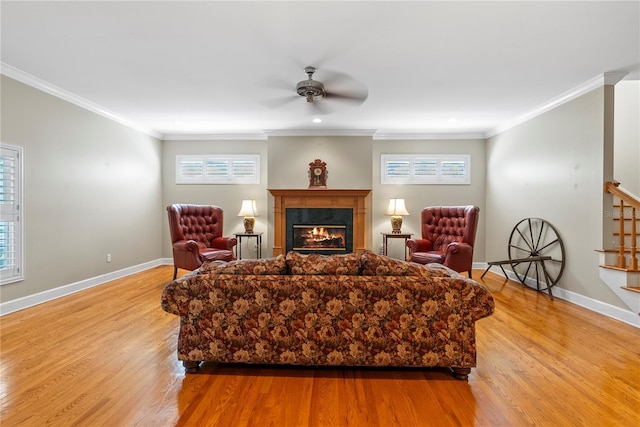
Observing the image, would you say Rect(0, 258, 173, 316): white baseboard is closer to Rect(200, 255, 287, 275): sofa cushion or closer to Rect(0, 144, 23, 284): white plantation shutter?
Rect(0, 144, 23, 284): white plantation shutter

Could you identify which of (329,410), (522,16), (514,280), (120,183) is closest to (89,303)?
(120,183)

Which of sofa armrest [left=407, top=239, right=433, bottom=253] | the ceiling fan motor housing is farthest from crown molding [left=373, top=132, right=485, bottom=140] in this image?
the ceiling fan motor housing

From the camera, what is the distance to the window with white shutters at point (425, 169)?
6.29 m

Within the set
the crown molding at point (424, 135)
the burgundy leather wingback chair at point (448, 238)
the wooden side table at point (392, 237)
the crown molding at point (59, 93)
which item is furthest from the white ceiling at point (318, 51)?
the wooden side table at point (392, 237)

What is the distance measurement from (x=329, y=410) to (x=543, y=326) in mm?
2545

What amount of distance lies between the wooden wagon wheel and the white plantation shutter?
6170 millimetres

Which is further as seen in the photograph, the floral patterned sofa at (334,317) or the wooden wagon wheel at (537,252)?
the wooden wagon wheel at (537,252)

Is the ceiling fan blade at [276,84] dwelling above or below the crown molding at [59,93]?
above

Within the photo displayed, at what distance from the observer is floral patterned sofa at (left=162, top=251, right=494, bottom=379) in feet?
6.97

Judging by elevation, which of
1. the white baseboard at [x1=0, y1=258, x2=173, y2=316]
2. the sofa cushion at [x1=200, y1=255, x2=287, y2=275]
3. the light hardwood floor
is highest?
the sofa cushion at [x1=200, y1=255, x2=287, y2=275]

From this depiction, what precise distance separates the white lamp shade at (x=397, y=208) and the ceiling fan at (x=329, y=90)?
7.51 feet

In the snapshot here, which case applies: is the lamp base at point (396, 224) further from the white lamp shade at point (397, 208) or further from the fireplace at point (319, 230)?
the fireplace at point (319, 230)

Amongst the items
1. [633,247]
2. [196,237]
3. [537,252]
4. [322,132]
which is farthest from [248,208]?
[633,247]

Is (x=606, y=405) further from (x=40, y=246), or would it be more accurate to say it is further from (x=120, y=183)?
(x=120, y=183)
